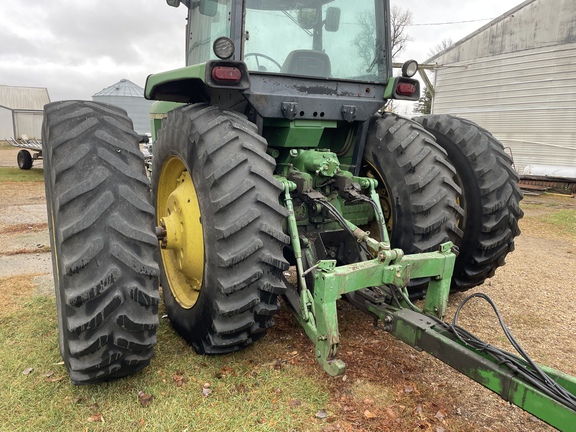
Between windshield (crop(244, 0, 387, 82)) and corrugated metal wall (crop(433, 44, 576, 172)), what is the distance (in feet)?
42.2

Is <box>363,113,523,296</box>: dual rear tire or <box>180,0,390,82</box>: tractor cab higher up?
<box>180,0,390,82</box>: tractor cab

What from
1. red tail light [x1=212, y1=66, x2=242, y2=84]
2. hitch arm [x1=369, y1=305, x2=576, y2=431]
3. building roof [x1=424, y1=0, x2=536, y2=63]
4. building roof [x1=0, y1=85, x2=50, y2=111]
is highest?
Result: building roof [x1=424, y1=0, x2=536, y2=63]

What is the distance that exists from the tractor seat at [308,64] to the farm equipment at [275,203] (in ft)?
0.03

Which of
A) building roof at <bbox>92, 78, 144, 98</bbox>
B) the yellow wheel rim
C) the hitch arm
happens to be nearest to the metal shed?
building roof at <bbox>92, 78, 144, 98</bbox>

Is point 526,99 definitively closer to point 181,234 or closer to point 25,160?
point 181,234

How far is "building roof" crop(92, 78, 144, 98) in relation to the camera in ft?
104

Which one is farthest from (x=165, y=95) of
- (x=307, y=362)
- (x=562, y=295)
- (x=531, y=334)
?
(x=562, y=295)

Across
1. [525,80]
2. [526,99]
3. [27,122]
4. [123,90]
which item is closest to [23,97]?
[27,122]

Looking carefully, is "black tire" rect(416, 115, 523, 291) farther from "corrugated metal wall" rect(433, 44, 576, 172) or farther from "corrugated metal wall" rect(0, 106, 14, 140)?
"corrugated metal wall" rect(0, 106, 14, 140)

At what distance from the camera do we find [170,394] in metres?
2.68

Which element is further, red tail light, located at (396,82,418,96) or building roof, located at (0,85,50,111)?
building roof, located at (0,85,50,111)

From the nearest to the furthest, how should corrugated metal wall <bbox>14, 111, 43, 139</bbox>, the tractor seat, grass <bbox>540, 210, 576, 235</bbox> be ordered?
the tractor seat, grass <bbox>540, 210, 576, 235</bbox>, corrugated metal wall <bbox>14, 111, 43, 139</bbox>

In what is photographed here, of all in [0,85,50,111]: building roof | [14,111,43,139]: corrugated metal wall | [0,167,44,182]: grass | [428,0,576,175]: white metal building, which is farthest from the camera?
[0,85,50,111]: building roof

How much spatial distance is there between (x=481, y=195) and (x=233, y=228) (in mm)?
2316
